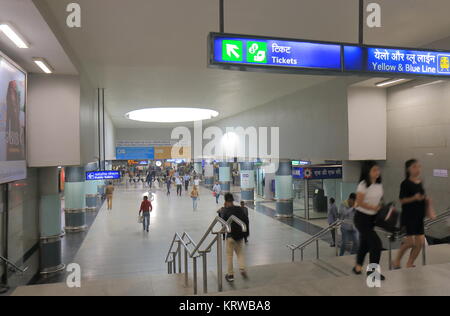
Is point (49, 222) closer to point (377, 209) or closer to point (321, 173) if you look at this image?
point (377, 209)

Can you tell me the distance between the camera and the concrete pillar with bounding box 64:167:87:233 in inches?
543

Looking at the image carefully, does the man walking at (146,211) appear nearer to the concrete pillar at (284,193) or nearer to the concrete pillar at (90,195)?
the concrete pillar at (284,193)

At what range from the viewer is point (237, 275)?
6.34m

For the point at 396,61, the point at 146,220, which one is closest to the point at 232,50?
the point at 396,61

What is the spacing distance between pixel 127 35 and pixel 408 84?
22.0ft

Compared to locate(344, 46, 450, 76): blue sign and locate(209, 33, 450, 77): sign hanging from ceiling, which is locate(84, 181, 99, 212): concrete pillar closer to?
locate(209, 33, 450, 77): sign hanging from ceiling

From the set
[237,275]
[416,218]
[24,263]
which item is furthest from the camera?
[24,263]

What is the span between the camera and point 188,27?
5.61m

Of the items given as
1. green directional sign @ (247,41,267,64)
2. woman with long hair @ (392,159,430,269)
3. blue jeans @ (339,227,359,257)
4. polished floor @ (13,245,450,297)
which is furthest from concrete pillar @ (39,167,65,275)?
woman with long hair @ (392,159,430,269)

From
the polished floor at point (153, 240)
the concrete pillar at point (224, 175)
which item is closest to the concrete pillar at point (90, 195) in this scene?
the polished floor at point (153, 240)

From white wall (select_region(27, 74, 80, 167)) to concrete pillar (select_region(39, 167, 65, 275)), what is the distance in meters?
2.01

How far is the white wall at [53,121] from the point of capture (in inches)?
273
